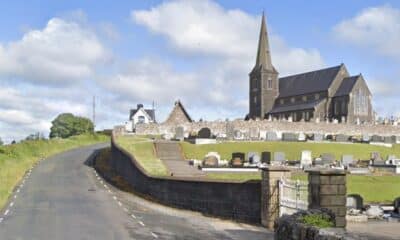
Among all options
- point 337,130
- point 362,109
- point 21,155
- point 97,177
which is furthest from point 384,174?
point 362,109

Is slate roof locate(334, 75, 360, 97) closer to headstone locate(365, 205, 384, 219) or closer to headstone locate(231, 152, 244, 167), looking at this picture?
headstone locate(231, 152, 244, 167)

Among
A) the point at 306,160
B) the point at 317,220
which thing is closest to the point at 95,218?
the point at 317,220

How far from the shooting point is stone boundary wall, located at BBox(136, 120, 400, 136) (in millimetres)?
70250

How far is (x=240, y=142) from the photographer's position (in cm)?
5672

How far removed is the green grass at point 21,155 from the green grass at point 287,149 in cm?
1287

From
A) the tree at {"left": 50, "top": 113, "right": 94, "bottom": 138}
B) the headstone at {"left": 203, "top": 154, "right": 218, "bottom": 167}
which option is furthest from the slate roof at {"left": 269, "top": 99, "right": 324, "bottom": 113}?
the headstone at {"left": 203, "top": 154, "right": 218, "bottom": 167}

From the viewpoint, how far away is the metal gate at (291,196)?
1877cm

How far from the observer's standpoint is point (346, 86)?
10662cm

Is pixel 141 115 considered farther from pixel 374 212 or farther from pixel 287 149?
pixel 374 212

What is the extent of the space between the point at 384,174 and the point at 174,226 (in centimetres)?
2344

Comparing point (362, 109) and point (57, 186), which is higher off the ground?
point (362, 109)

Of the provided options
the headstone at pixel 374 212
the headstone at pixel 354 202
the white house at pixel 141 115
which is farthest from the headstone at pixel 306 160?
the white house at pixel 141 115

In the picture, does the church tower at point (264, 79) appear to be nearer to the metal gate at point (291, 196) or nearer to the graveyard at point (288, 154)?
the graveyard at point (288, 154)

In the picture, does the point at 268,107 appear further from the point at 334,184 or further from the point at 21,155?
the point at 334,184
